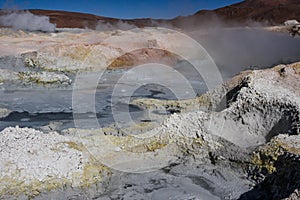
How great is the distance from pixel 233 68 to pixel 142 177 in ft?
31.2

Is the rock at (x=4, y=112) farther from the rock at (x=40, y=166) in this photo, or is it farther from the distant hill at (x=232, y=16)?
the distant hill at (x=232, y=16)

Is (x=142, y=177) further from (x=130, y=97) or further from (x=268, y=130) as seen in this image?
(x=130, y=97)

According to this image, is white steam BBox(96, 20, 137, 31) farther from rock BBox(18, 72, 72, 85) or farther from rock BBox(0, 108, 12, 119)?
rock BBox(0, 108, 12, 119)

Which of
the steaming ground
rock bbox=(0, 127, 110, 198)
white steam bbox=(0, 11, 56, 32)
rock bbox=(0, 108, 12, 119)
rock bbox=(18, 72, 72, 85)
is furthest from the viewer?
white steam bbox=(0, 11, 56, 32)

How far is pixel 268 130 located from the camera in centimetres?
433

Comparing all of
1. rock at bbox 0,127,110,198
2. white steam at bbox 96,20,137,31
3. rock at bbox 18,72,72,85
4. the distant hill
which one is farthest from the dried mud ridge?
white steam at bbox 96,20,137,31

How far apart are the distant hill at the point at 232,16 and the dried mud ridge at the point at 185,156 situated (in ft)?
68.6

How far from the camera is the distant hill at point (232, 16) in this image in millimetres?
24953

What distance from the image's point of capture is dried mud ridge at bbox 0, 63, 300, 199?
3.25m

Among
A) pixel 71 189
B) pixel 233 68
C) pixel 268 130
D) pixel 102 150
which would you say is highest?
pixel 233 68

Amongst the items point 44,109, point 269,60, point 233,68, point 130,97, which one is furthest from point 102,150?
point 269,60

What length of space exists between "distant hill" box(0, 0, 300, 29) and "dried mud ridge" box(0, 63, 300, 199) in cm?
2092

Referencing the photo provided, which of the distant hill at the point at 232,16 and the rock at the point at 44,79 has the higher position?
the distant hill at the point at 232,16

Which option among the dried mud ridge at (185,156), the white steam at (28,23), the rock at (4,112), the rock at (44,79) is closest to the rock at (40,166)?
the dried mud ridge at (185,156)
